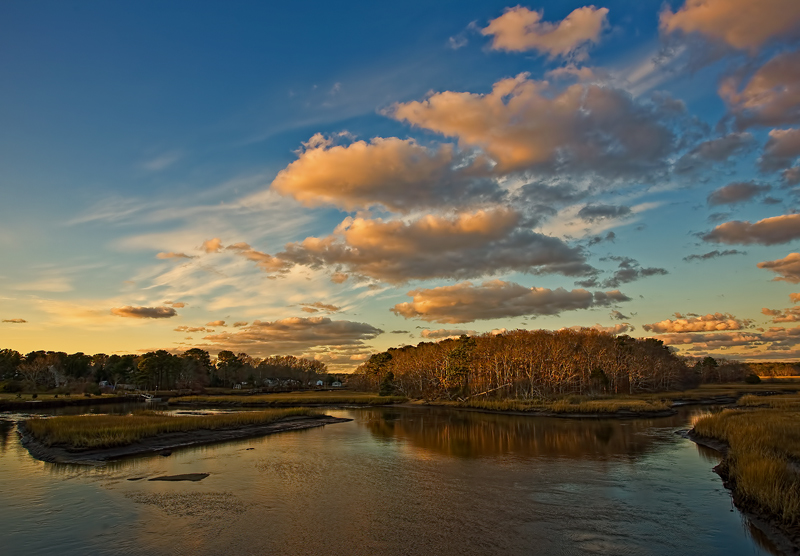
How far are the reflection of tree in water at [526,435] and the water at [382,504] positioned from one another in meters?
0.72

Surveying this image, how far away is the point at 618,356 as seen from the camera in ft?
443

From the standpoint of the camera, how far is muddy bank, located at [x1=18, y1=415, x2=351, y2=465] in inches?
1404

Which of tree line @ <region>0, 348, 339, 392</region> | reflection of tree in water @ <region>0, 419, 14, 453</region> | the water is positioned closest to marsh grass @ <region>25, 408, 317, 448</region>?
reflection of tree in water @ <region>0, 419, 14, 453</region>

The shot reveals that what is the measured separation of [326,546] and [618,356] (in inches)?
5336

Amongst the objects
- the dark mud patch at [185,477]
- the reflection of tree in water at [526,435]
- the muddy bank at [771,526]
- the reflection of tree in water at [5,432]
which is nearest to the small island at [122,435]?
the reflection of tree in water at [5,432]

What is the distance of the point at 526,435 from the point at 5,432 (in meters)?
59.8

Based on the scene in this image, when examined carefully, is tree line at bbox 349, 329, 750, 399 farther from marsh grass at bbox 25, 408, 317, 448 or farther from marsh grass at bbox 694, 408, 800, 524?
marsh grass at bbox 25, 408, 317, 448

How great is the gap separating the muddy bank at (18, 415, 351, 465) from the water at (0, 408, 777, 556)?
5.66ft

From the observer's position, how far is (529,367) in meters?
115

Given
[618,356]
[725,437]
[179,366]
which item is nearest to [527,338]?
[618,356]

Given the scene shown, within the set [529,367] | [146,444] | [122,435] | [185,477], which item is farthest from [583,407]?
[122,435]

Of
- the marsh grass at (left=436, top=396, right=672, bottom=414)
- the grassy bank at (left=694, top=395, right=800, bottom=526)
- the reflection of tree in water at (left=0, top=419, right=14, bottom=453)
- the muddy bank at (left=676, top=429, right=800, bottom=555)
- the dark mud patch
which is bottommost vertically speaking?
the marsh grass at (left=436, top=396, right=672, bottom=414)

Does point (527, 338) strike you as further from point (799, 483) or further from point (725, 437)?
point (799, 483)

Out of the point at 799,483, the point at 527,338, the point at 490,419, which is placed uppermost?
the point at 527,338
